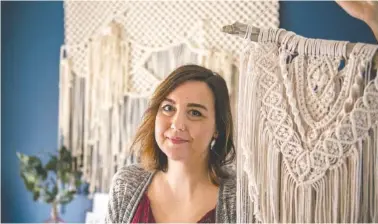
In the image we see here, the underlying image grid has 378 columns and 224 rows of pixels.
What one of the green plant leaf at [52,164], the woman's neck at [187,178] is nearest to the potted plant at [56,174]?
the green plant leaf at [52,164]

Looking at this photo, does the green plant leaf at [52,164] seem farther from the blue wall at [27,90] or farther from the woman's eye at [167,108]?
the woman's eye at [167,108]

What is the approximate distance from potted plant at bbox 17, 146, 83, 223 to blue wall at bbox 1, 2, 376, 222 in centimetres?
16

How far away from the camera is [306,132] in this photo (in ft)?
→ 2.63

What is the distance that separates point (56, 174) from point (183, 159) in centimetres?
144

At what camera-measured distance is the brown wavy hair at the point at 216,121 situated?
3.38 feet

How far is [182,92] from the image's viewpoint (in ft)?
3.27

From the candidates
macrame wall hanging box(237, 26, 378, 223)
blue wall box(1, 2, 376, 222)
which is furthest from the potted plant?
macrame wall hanging box(237, 26, 378, 223)

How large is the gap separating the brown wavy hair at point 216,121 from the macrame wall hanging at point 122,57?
0.88 m

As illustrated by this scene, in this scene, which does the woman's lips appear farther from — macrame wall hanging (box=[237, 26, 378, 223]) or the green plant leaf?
the green plant leaf

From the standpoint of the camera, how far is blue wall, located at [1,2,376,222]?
241 cm

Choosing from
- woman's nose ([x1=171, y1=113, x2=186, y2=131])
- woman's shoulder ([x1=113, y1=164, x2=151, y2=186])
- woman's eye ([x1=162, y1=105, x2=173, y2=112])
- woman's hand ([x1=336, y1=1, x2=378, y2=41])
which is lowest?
woman's shoulder ([x1=113, y1=164, x2=151, y2=186])

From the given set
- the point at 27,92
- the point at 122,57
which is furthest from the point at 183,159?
the point at 27,92

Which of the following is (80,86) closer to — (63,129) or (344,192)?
(63,129)

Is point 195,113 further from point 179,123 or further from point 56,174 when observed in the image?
point 56,174
